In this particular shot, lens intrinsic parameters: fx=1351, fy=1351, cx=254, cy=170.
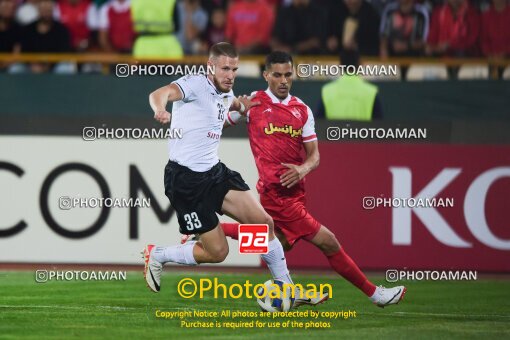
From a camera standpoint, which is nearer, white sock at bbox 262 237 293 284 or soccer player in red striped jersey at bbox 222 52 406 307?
white sock at bbox 262 237 293 284

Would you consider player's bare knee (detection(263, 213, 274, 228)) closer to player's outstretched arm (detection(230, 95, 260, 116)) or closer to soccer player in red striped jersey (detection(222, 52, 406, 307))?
soccer player in red striped jersey (detection(222, 52, 406, 307))

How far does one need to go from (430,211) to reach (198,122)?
3.01 metres

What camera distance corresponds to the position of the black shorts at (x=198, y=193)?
964 centimetres

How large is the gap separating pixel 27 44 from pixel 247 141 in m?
3.49

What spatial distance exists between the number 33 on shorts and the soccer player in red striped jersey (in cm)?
53

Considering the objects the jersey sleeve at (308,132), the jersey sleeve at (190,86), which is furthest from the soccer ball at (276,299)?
the jersey sleeve at (190,86)

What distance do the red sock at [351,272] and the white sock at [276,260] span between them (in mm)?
471

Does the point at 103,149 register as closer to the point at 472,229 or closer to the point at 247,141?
the point at 247,141

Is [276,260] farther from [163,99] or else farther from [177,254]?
[163,99]

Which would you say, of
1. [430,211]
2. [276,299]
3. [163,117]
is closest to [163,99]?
[163,117]

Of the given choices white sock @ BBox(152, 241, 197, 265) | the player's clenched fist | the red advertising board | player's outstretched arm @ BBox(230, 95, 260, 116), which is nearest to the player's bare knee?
white sock @ BBox(152, 241, 197, 265)

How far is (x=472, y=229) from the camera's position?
1183 cm

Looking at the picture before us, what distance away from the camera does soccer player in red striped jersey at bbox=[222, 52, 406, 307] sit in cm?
1004

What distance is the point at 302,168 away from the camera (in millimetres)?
9703
